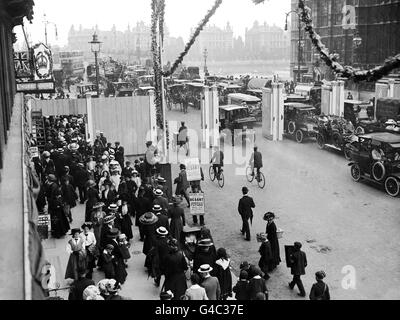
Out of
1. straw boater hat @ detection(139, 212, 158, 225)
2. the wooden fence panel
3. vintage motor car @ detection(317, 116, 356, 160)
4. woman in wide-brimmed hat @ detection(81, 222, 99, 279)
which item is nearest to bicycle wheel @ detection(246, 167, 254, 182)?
vintage motor car @ detection(317, 116, 356, 160)

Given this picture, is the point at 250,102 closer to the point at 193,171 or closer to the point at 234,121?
the point at 234,121

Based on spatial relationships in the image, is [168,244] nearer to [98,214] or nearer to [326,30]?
[98,214]

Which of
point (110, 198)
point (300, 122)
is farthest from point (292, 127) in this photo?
point (110, 198)

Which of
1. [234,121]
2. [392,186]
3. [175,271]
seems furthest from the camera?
[234,121]

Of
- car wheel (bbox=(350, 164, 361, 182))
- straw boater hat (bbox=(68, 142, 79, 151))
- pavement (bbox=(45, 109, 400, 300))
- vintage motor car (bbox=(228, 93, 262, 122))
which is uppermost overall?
vintage motor car (bbox=(228, 93, 262, 122))

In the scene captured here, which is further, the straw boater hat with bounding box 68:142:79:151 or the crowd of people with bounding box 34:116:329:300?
the straw boater hat with bounding box 68:142:79:151

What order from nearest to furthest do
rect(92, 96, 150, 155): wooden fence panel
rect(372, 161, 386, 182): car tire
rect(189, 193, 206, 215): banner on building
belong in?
rect(189, 193, 206, 215): banner on building < rect(372, 161, 386, 182): car tire < rect(92, 96, 150, 155): wooden fence panel

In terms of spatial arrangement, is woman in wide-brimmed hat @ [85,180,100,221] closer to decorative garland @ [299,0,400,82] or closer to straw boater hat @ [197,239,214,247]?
straw boater hat @ [197,239,214,247]

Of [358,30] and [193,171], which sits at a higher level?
[358,30]

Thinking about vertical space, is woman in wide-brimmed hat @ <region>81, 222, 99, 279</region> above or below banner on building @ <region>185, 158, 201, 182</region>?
below

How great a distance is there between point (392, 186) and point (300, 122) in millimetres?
10283

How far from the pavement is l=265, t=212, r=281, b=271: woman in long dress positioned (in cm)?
23

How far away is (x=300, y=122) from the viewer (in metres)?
25.6

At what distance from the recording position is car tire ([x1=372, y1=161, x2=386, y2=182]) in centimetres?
1606
